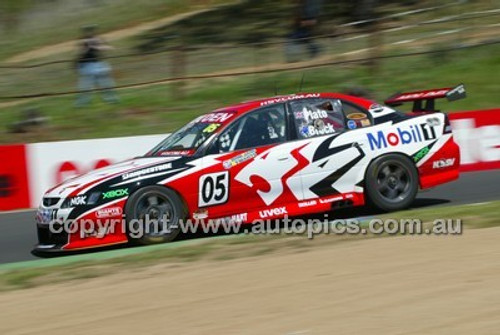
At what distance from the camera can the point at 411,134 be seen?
10414 mm

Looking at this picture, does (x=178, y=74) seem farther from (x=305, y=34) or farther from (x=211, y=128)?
(x=211, y=128)

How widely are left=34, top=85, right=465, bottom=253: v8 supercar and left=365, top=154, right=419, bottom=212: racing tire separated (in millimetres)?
11

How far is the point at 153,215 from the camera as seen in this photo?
367 inches

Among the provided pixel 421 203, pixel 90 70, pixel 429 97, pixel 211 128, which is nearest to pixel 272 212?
pixel 211 128

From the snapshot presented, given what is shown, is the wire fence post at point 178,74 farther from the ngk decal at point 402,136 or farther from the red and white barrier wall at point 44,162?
the ngk decal at point 402,136

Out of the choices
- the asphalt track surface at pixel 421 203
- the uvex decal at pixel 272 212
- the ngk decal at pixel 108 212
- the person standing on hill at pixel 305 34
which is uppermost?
the person standing on hill at pixel 305 34

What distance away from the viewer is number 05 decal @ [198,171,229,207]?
950cm

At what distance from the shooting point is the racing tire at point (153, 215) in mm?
9188

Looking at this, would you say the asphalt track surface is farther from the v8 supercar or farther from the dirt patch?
the dirt patch

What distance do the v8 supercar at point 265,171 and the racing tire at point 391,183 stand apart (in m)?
0.01

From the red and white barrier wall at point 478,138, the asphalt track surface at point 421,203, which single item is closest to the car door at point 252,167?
the asphalt track surface at point 421,203

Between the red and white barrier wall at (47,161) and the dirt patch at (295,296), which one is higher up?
the red and white barrier wall at (47,161)

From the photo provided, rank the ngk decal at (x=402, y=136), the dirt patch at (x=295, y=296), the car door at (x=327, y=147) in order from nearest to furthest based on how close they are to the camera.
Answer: the dirt patch at (x=295, y=296)
the car door at (x=327, y=147)
the ngk decal at (x=402, y=136)

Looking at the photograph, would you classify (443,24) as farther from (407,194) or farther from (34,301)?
(34,301)
